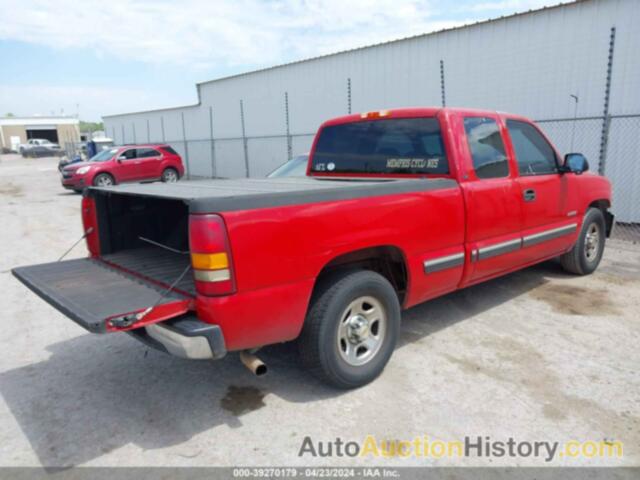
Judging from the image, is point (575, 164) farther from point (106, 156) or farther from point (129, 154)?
point (106, 156)

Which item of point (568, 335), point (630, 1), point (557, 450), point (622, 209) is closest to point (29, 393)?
point (557, 450)

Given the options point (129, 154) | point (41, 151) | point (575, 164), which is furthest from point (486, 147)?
point (41, 151)

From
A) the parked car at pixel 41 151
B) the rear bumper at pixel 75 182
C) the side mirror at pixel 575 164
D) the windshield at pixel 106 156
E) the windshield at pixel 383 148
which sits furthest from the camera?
the parked car at pixel 41 151

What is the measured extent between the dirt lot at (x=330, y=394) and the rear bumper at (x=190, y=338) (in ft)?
2.02

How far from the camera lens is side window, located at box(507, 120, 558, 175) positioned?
471 centimetres

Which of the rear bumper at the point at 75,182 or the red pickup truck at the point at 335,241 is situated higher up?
the red pickup truck at the point at 335,241

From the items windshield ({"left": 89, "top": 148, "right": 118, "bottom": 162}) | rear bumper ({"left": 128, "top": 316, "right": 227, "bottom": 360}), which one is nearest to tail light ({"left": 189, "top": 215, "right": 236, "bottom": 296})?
rear bumper ({"left": 128, "top": 316, "right": 227, "bottom": 360})

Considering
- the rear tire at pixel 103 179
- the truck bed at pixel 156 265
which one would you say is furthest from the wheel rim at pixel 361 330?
the rear tire at pixel 103 179

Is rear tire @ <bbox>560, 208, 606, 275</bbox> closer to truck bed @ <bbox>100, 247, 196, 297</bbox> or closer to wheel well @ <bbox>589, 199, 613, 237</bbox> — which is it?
wheel well @ <bbox>589, 199, 613, 237</bbox>

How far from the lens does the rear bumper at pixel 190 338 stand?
258cm

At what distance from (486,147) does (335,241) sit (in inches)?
80.8

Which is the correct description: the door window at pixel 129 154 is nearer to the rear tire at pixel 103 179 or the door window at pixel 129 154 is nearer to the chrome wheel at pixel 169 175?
the rear tire at pixel 103 179

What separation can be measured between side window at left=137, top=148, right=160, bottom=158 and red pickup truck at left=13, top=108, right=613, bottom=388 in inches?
599

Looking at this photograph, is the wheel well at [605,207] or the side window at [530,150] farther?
the wheel well at [605,207]
